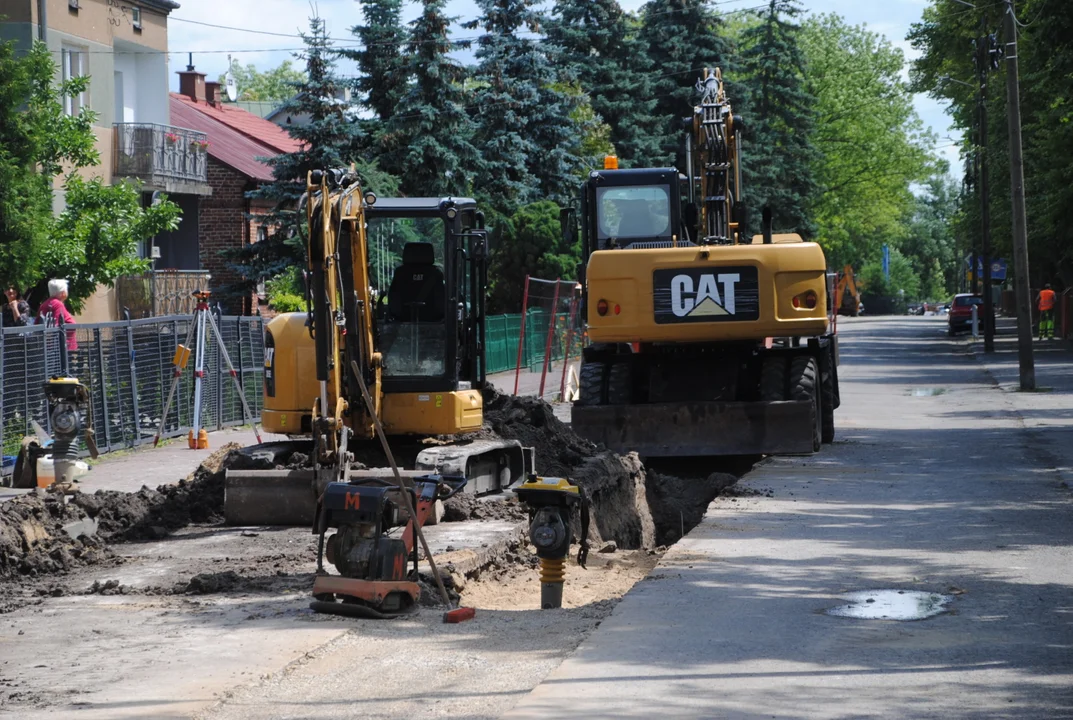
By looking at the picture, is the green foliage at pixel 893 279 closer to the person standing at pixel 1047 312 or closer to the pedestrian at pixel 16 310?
the person standing at pixel 1047 312

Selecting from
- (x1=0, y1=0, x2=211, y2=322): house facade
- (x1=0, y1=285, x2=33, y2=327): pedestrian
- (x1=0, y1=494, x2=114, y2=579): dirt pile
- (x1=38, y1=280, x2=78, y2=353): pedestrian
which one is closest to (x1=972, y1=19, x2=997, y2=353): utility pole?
(x1=0, y1=0, x2=211, y2=322): house facade

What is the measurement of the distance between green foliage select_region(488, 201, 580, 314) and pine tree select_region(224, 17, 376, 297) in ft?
16.8

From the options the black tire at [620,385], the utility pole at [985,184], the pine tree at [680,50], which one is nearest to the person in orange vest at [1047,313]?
the utility pole at [985,184]

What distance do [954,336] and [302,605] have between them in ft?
168

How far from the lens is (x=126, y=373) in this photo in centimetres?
1902

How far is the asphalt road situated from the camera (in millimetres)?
6418

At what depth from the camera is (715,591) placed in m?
8.99

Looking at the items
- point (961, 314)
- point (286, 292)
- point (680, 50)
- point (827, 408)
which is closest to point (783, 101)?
point (680, 50)

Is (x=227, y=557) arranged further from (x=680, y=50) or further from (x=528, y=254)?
(x=680, y=50)

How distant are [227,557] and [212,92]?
166ft

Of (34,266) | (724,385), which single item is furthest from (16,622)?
(34,266)

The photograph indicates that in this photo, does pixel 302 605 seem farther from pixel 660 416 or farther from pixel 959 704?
pixel 660 416

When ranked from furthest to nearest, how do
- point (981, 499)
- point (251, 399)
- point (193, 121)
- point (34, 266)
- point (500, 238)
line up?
point (193, 121)
point (500, 238)
point (251, 399)
point (34, 266)
point (981, 499)

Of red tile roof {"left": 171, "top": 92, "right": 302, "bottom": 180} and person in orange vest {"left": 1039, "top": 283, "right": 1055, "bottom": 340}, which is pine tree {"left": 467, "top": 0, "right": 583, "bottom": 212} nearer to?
red tile roof {"left": 171, "top": 92, "right": 302, "bottom": 180}
